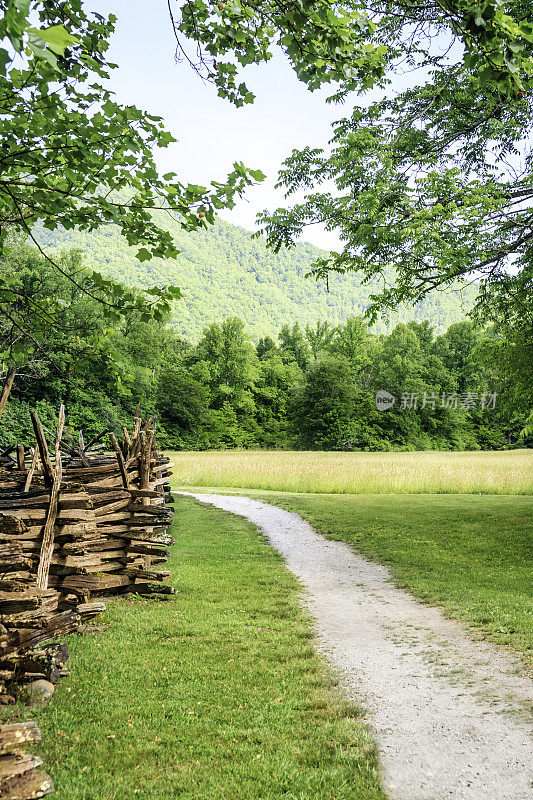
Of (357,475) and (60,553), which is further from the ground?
(60,553)

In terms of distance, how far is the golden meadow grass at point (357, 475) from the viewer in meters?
23.0

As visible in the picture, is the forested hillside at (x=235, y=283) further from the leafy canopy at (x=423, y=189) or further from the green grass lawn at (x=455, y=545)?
the leafy canopy at (x=423, y=189)

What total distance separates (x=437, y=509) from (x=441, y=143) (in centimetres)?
1072

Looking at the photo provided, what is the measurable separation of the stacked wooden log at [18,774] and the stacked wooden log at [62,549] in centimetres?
131

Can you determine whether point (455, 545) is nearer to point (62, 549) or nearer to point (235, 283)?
point (62, 549)

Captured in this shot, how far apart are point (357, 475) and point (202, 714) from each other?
2064 cm

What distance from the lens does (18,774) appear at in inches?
137

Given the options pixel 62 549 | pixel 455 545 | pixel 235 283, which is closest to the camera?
pixel 62 549

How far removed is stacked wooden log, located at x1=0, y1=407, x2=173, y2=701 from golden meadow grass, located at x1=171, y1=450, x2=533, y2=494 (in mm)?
14980

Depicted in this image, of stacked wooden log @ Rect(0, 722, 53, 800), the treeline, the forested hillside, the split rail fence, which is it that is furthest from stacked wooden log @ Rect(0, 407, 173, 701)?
the forested hillside

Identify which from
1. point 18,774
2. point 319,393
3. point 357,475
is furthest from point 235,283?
point 18,774

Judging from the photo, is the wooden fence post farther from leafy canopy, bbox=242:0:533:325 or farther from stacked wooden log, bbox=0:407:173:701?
leafy canopy, bbox=242:0:533:325

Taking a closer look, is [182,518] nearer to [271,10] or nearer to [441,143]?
[441,143]

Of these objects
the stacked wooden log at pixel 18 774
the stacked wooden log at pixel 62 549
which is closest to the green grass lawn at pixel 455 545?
the stacked wooden log at pixel 62 549
